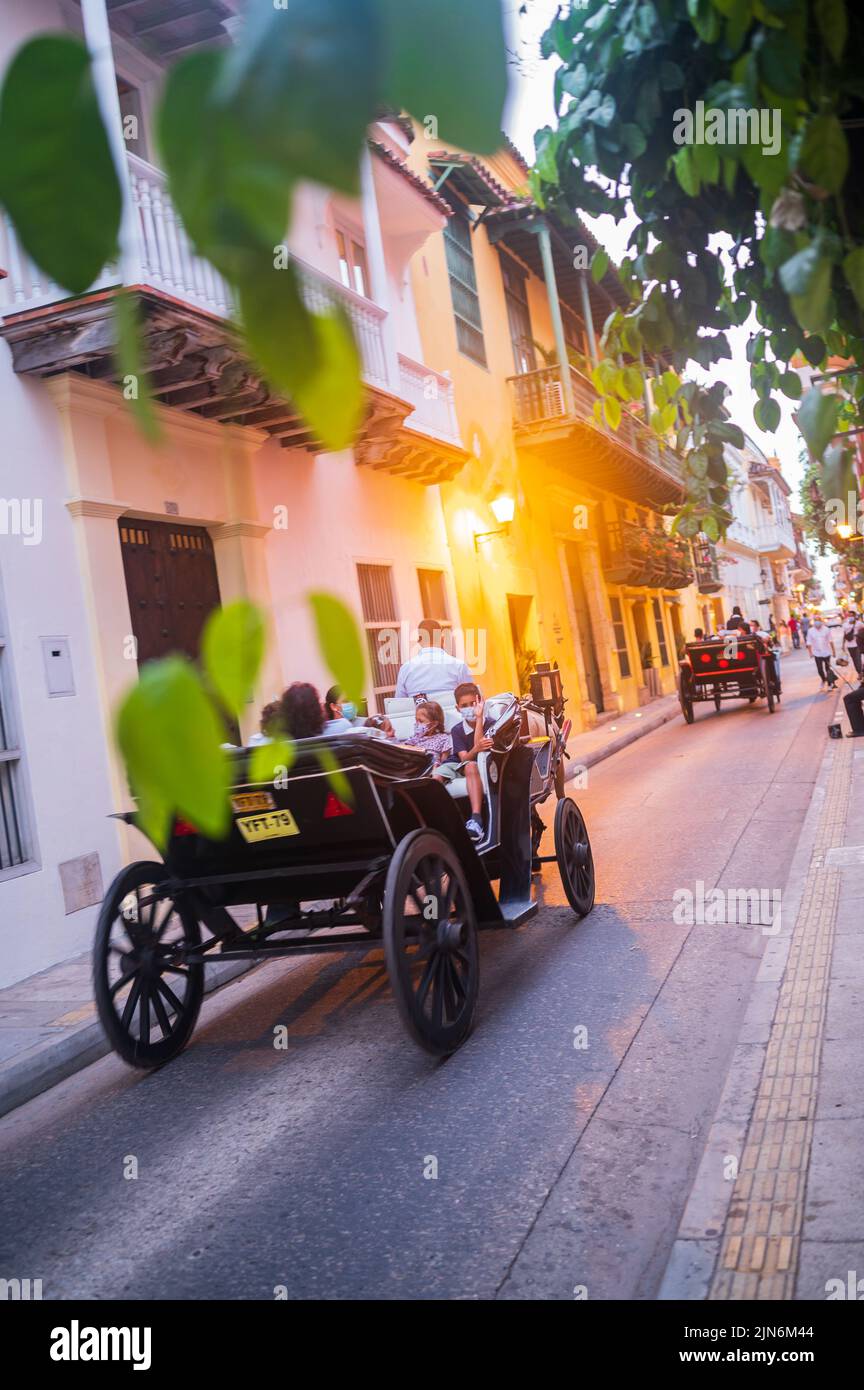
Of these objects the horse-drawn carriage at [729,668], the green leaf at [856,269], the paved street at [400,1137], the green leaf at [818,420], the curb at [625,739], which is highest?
the green leaf at [856,269]

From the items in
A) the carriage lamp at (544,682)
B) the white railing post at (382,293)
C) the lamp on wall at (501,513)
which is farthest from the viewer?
the lamp on wall at (501,513)

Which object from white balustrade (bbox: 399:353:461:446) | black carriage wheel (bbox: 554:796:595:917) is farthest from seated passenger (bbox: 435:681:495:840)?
white balustrade (bbox: 399:353:461:446)

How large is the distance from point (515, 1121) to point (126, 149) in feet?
12.3

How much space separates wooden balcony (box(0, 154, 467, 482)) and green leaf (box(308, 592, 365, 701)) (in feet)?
0.31

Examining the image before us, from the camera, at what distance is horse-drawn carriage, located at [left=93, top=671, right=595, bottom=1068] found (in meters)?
4.44

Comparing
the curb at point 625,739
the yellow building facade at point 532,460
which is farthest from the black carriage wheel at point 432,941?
the yellow building facade at point 532,460

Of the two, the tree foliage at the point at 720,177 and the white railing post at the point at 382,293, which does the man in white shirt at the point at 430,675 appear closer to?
the white railing post at the point at 382,293

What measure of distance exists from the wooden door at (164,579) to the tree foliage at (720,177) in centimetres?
643

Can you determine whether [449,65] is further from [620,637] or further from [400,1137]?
[620,637]

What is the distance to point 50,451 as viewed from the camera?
25.7ft

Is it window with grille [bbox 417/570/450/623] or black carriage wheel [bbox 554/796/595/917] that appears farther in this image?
window with grille [bbox 417/570/450/623]

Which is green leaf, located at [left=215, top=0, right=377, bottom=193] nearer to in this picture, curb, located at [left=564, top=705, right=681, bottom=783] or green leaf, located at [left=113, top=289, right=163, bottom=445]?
green leaf, located at [left=113, top=289, right=163, bottom=445]

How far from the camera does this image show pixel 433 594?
1491cm

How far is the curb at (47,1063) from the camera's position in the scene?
16.2 ft
